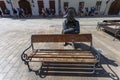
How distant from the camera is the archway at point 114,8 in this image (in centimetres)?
2148

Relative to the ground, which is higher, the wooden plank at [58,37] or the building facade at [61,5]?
the building facade at [61,5]

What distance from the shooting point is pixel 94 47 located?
6164mm

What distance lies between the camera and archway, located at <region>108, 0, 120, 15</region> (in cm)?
2148

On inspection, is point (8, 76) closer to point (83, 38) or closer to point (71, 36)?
point (71, 36)

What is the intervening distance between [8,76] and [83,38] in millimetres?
2725

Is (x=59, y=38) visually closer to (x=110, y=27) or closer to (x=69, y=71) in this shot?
(x=69, y=71)

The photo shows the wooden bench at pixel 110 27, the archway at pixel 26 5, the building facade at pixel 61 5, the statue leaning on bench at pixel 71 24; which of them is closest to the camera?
the statue leaning on bench at pixel 71 24

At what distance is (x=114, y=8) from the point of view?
21812 mm

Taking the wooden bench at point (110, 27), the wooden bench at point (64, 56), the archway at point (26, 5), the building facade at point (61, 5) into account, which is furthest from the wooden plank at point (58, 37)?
the archway at point (26, 5)

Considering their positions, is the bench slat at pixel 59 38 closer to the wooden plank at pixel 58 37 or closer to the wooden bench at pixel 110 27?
the wooden plank at pixel 58 37

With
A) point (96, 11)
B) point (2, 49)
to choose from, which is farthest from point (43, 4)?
point (2, 49)

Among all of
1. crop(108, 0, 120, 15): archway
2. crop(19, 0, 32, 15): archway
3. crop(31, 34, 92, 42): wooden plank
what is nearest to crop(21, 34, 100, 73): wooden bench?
crop(31, 34, 92, 42): wooden plank

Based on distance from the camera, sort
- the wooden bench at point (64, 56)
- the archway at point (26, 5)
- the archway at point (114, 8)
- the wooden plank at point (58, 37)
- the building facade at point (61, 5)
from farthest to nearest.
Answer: the archway at point (26, 5), the archway at point (114, 8), the building facade at point (61, 5), the wooden plank at point (58, 37), the wooden bench at point (64, 56)

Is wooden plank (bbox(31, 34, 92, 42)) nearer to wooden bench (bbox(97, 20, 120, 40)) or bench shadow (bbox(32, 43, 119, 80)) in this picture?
bench shadow (bbox(32, 43, 119, 80))
